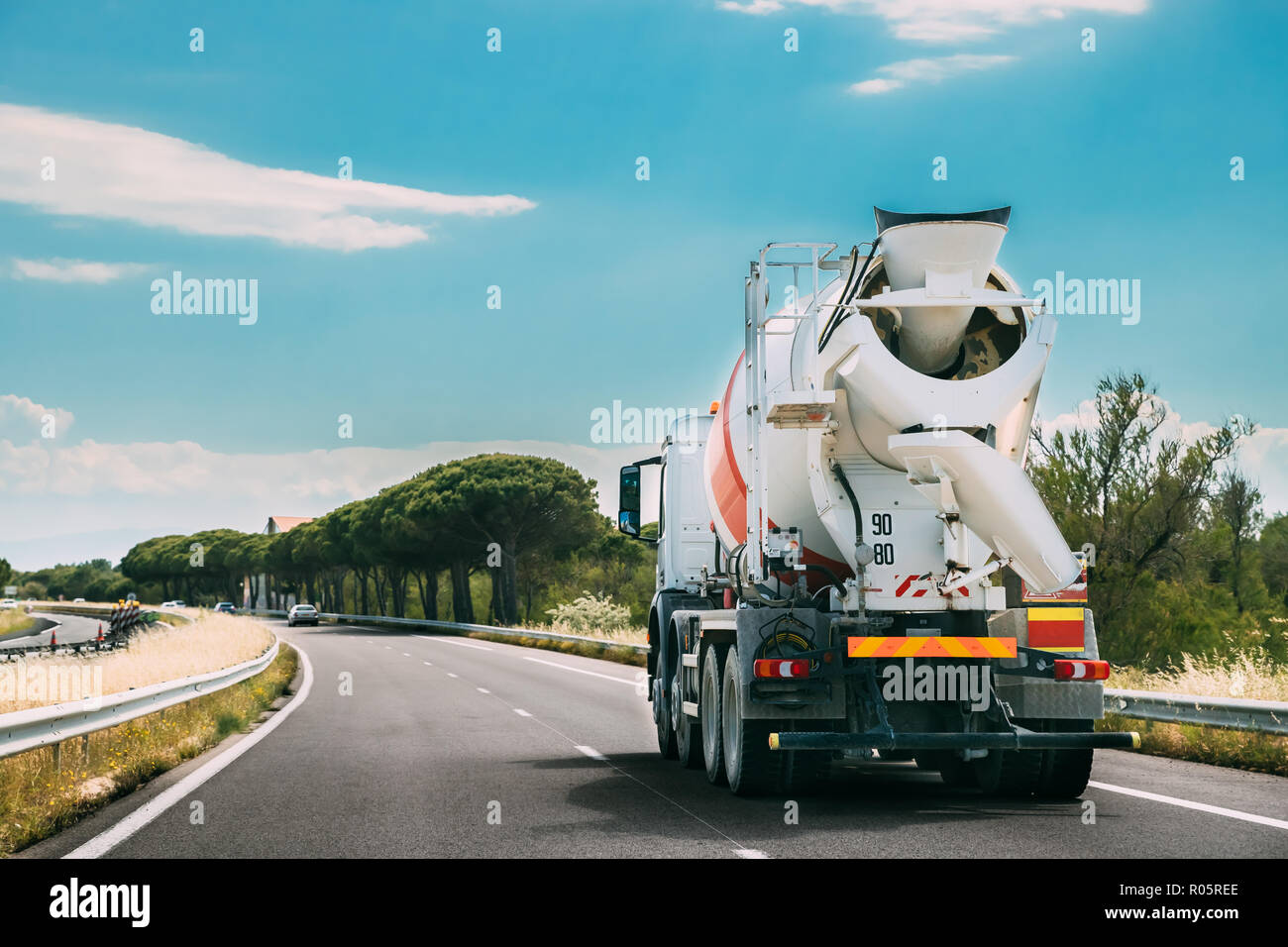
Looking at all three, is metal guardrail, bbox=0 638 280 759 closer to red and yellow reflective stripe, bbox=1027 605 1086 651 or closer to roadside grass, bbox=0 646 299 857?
roadside grass, bbox=0 646 299 857

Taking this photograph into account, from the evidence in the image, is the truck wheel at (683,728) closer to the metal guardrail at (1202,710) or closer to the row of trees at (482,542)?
the metal guardrail at (1202,710)

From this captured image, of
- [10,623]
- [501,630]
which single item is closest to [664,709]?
[501,630]

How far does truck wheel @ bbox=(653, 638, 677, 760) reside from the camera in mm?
14273

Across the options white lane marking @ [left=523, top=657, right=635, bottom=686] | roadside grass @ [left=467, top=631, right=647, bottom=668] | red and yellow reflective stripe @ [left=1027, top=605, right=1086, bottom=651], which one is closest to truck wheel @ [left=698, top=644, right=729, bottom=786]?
red and yellow reflective stripe @ [left=1027, top=605, right=1086, bottom=651]

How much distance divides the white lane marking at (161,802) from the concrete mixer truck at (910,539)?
4.36 meters

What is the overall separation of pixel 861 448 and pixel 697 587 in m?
5.16

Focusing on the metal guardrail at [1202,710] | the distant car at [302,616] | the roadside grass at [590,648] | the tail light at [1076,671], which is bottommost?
the distant car at [302,616]

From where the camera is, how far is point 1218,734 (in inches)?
512

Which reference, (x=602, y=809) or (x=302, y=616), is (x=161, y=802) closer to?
(x=602, y=809)

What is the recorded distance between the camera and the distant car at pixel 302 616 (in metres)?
81.0

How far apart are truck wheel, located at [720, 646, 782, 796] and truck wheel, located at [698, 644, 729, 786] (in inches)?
22.6

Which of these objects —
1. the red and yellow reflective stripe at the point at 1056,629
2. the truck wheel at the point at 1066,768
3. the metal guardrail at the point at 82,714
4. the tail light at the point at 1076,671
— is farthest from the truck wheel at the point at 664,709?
the metal guardrail at the point at 82,714

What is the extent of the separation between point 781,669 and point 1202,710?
5122mm
